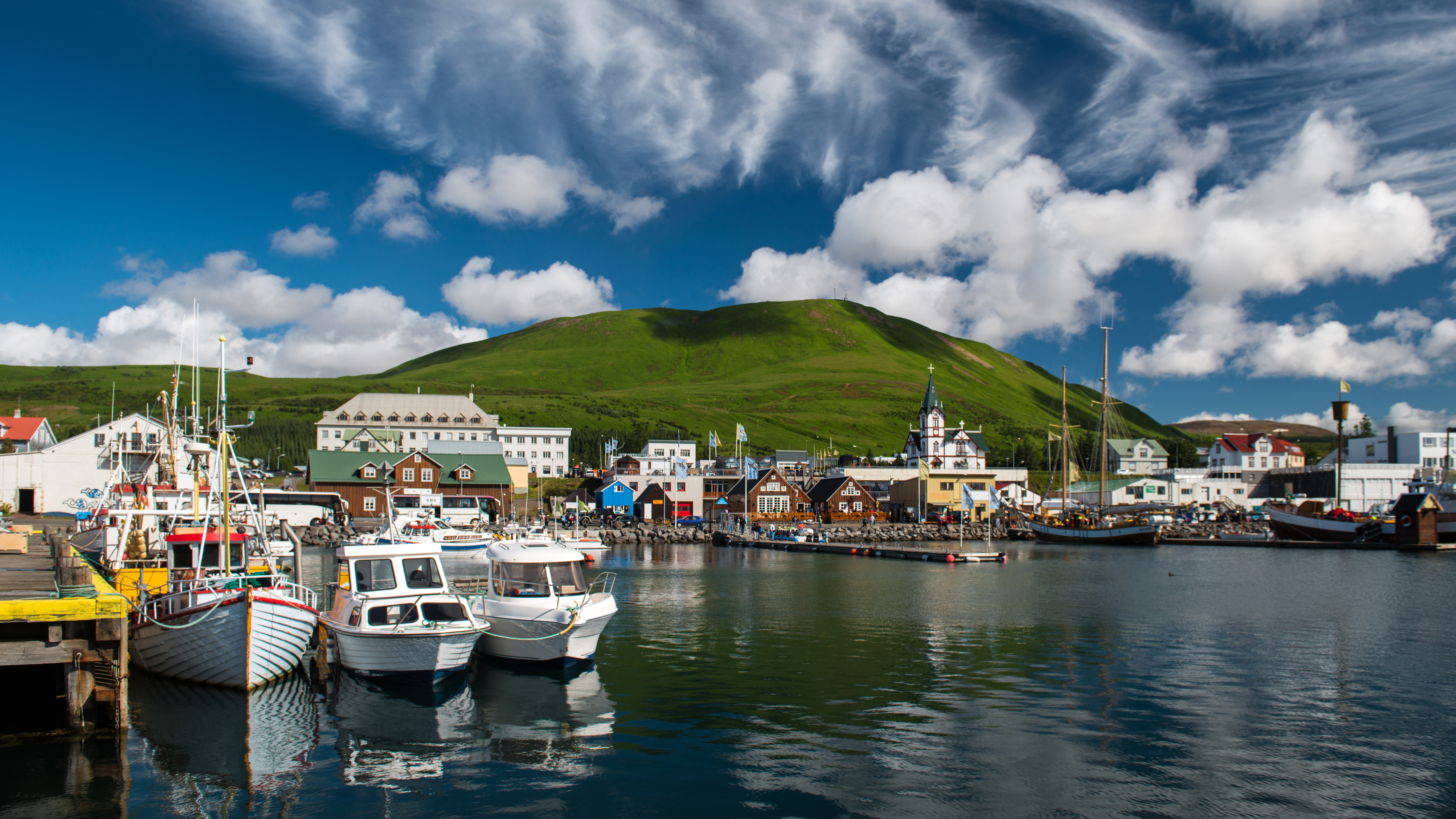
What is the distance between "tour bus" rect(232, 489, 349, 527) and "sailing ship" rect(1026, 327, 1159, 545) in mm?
80705

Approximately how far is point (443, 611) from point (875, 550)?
2266 inches

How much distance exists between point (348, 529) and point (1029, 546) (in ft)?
237

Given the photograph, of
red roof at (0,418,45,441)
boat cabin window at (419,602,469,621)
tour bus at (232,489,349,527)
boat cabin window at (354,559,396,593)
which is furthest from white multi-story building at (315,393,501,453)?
boat cabin window at (419,602,469,621)

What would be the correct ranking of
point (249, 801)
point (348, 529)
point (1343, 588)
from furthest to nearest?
point (348, 529), point (1343, 588), point (249, 801)

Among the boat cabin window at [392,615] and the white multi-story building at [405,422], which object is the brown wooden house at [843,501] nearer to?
the white multi-story building at [405,422]

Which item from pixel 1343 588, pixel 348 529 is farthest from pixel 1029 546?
pixel 348 529

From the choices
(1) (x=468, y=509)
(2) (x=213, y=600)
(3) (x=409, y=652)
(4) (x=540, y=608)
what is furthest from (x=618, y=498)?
(2) (x=213, y=600)

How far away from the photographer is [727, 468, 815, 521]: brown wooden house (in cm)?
10731

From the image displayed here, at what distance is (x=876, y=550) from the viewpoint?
3059 inches

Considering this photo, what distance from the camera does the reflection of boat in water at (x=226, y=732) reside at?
17375 mm

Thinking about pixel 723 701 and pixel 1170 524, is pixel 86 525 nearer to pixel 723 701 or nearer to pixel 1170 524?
pixel 723 701

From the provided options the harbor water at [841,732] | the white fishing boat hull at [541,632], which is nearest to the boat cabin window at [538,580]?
the white fishing boat hull at [541,632]

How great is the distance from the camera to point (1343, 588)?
50.6 meters

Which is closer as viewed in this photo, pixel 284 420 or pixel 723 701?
pixel 723 701
